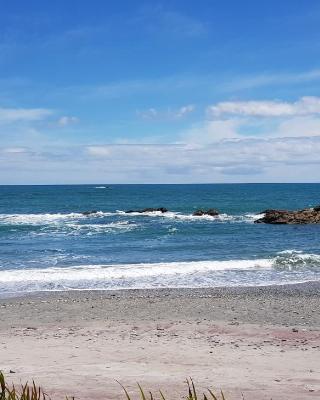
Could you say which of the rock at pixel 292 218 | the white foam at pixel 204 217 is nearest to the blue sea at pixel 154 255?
the rock at pixel 292 218

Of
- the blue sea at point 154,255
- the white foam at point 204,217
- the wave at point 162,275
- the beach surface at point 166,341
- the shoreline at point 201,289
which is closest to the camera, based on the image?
the beach surface at point 166,341

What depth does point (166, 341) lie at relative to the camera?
37.2ft

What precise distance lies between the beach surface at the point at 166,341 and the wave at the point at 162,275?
60.0 inches

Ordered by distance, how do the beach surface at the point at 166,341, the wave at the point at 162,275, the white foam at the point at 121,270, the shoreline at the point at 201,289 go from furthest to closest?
the white foam at the point at 121,270 → the wave at the point at 162,275 → the shoreline at the point at 201,289 → the beach surface at the point at 166,341

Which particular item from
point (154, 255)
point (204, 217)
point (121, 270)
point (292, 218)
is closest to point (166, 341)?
point (121, 270)

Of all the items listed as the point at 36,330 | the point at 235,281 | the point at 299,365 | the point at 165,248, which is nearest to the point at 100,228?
the point at 165,248

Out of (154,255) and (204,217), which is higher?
(204,217)

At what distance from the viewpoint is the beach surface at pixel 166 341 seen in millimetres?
8586

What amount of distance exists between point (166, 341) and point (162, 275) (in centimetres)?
899

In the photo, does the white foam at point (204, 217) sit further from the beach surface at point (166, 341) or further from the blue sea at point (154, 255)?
the beach surface at point (166, 341)

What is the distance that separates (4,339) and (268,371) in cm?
605

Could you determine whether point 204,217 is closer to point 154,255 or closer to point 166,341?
point 154,255

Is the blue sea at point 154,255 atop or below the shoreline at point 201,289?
atop

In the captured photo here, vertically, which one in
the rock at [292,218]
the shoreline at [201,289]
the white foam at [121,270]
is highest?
the rock at [292,218]
